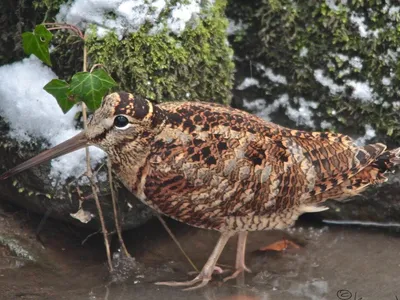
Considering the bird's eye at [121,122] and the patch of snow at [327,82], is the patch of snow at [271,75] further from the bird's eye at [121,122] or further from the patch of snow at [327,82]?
the bird's eye at [121,122]

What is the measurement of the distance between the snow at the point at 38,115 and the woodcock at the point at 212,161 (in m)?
0.41

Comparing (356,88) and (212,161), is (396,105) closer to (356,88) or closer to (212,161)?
(356,88)

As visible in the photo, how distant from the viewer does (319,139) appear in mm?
5062

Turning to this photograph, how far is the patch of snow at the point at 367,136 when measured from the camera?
580cm

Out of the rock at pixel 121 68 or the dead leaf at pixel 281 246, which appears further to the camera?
the dead leaf at pixel 281 246

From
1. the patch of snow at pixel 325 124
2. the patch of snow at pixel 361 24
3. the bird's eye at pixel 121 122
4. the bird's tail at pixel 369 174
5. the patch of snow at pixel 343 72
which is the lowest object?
the bird's tail at pixel 369 174

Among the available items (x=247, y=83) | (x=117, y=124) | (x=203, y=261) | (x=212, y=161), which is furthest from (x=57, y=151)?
Answer: (x=247, y=83)

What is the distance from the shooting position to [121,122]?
14.9ft

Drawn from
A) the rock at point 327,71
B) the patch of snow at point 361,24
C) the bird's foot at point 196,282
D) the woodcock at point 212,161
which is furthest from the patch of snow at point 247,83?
the bird's foot at point 196,282

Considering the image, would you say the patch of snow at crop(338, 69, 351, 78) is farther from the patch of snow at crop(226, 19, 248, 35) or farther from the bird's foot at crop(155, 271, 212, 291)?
the bird's foot at crop(155, 271, 212, 291)

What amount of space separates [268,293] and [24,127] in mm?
1965

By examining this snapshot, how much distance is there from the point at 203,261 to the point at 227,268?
0.59 ft

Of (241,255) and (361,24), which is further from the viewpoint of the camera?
(361,24)

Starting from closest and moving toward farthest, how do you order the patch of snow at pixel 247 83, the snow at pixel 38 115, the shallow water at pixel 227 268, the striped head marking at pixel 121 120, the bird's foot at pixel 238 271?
1. the striped head marking at pixel 121 120
2. the shallow water at pixel 227 268
3. the snow at pixel 38 115
4. the bird's foot at pixel 238 271
5. the patch of snow at pixel 247 83
